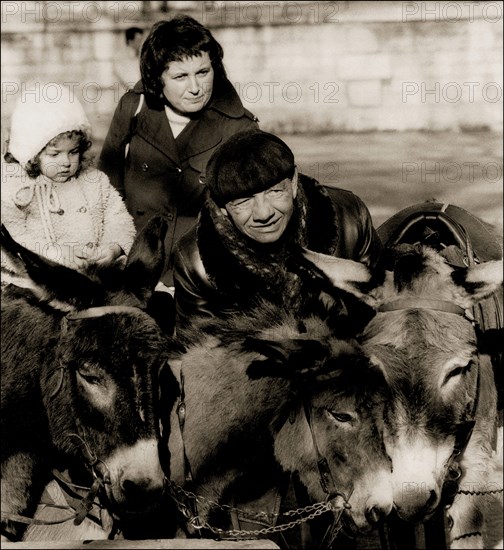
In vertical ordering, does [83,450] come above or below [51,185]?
below

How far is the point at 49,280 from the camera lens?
17.9ft

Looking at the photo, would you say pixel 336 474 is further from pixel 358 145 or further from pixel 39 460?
pixel 358 145

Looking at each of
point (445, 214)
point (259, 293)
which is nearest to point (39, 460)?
point (259, 293)

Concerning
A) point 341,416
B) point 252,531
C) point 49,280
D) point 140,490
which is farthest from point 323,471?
point 49,280

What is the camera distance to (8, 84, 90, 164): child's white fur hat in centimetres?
604

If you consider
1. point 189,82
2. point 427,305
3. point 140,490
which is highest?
point 189,82

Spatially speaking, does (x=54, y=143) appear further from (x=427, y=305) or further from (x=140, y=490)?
(x=427, y=305)

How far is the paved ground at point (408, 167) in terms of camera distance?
51.5 feet

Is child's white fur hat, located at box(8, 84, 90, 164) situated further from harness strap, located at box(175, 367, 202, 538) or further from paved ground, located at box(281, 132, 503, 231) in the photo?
paved ground, located at box(281, 132, 503, 231)

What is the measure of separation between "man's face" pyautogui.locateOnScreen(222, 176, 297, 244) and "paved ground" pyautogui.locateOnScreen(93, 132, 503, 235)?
8.72 metres

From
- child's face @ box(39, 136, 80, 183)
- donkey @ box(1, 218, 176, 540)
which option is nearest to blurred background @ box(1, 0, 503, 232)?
child's face @ box(39, 136, 80, 183)

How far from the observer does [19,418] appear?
5.52 meters

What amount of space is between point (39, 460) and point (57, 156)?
166 cm

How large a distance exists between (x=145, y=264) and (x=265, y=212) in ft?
2.25
